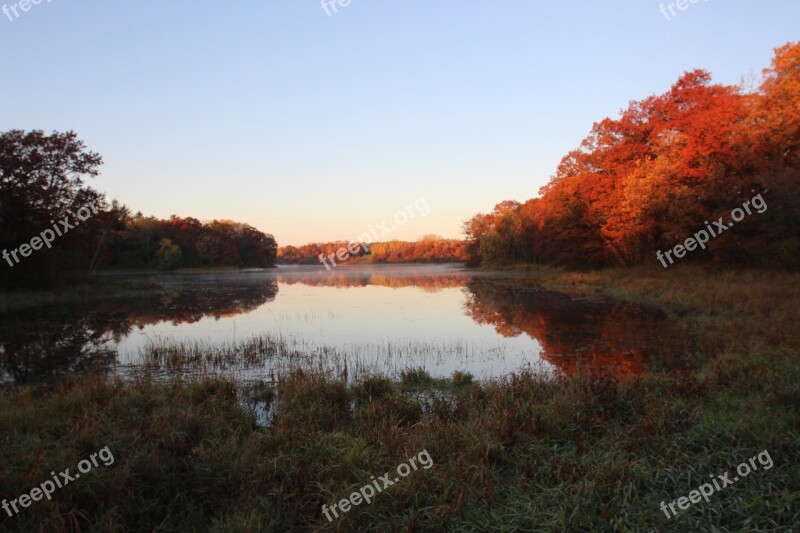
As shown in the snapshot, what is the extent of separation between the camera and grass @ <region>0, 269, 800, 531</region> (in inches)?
154

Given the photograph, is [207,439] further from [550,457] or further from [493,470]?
[550,457]

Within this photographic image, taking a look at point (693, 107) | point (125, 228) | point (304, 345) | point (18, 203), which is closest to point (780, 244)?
point (693, 107)

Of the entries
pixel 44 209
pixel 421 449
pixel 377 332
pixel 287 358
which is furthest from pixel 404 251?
pixel 421 449

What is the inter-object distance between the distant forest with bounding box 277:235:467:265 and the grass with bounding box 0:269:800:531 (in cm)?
10197
